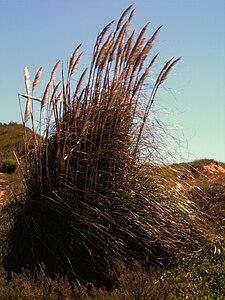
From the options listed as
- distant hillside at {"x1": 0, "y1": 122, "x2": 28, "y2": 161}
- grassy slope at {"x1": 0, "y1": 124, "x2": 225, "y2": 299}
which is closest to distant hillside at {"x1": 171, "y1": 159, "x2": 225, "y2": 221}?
grassy slope at {"x1": 0, "y1": 124, "x2": 225, "y2": 299}

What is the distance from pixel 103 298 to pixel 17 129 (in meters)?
19.6

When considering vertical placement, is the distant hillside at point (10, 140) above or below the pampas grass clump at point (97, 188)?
above

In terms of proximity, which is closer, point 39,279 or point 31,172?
point 39,279

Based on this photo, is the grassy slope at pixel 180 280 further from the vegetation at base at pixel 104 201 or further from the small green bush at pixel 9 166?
the small green bush at pixel 9 166

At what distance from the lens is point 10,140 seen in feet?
70.0

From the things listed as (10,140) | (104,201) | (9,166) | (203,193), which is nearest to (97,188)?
(104,201)

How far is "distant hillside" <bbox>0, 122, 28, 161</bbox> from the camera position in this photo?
63.9 ft

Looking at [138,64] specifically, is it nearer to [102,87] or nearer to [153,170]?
[102,87]

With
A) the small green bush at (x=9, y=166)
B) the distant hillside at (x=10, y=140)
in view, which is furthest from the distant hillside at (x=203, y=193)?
the distant hillside at (x=10, y=140)

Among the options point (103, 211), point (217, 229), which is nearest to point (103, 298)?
point (103, 211)

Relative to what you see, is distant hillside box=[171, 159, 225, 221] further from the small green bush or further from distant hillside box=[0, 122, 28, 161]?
distant hillside box=[0, 122, 28, 161]

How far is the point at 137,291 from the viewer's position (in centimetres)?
466

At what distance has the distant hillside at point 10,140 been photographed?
63.9 feet

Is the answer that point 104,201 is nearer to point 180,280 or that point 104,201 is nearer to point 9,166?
point 180,280
